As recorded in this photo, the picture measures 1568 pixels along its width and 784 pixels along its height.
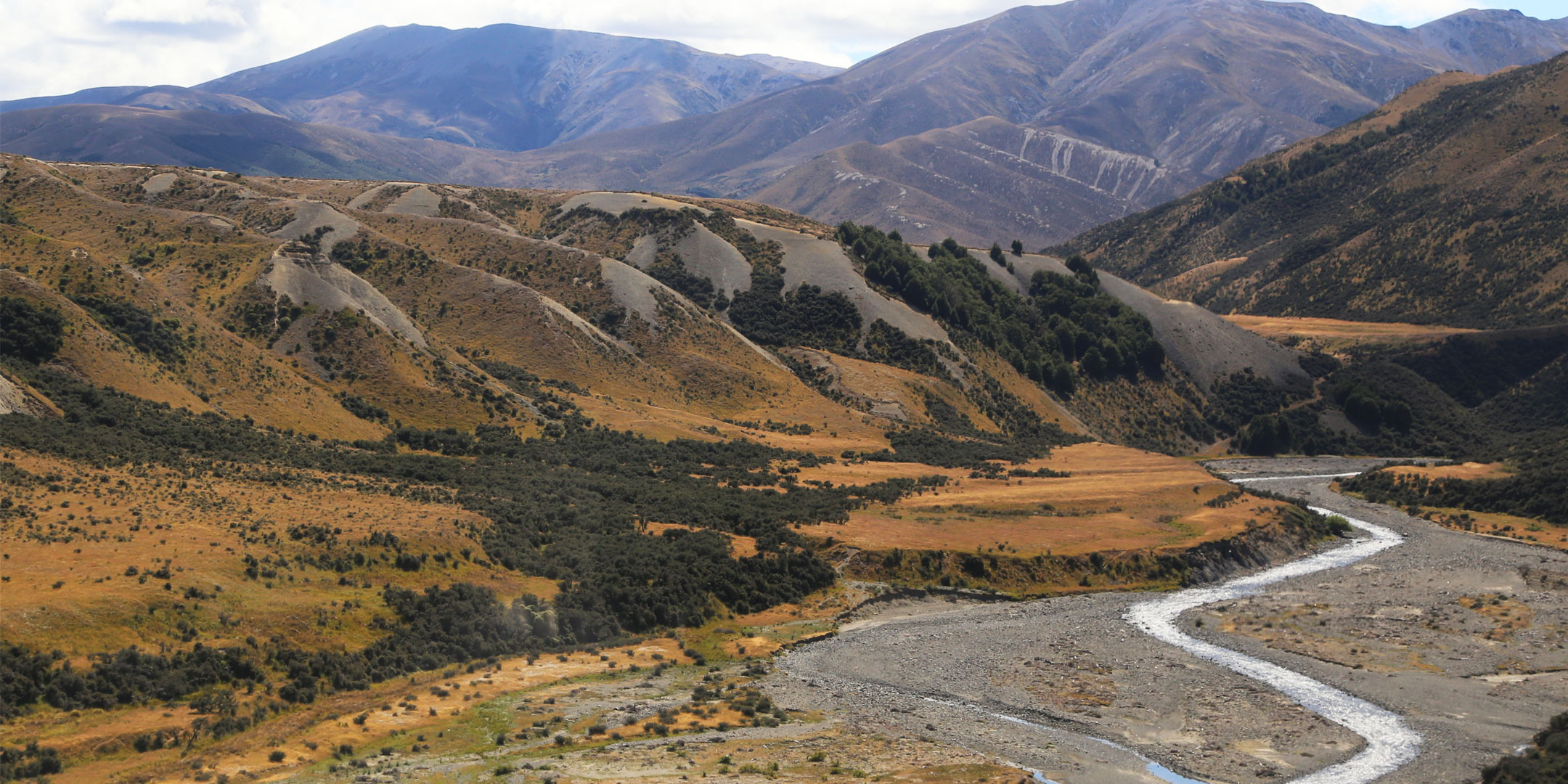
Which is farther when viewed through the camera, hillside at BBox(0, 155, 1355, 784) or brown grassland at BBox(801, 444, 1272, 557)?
brown grassland at BBox(801, 444, 1272, 557)

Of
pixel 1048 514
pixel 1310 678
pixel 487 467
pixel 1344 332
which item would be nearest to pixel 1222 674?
pixel 1310 678

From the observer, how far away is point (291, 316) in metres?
87.0

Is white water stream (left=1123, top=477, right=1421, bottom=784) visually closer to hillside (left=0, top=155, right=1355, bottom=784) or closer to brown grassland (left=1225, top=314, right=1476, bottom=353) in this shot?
hillside (left=0, top=155, right=1355, bottom=784)

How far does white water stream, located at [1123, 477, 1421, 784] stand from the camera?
3866 centimetres

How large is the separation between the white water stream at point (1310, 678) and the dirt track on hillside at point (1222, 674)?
0.68m

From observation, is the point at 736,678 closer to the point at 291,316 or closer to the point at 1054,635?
the point at 1054,635

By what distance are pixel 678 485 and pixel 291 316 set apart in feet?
111

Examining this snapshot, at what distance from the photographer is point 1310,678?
48688 millimetres

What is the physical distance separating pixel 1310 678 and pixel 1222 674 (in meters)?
3.68

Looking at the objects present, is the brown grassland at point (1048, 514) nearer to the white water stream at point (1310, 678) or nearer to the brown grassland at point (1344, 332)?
the white water stream at point (1310, 678)

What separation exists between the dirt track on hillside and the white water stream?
2.22ft

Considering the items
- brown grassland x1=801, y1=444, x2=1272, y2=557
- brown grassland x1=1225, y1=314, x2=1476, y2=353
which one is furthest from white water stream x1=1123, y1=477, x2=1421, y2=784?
brown grassland x1=1225, y1=314, x2=1476, y2=353

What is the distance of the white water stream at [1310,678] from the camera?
3866cm

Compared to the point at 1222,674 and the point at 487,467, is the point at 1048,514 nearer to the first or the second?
the point at 1222,674
